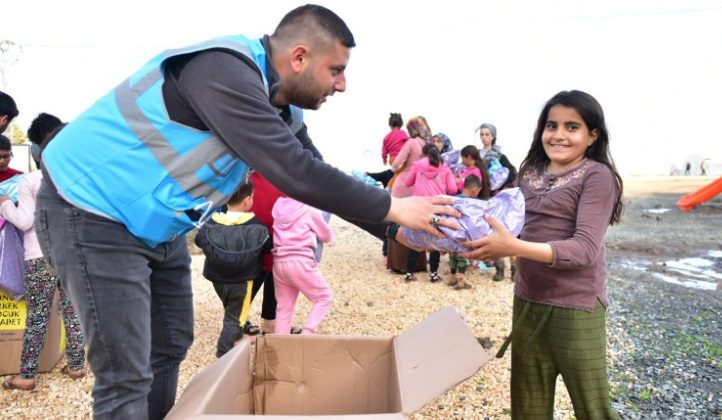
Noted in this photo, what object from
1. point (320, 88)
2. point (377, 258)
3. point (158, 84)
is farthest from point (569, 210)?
point (377, 258)

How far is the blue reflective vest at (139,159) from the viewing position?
1.45 metres

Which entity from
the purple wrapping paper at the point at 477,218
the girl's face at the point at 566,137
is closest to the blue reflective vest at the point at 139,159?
the purple wrapping paper at the point at 477,218

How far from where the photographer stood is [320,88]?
168 cm

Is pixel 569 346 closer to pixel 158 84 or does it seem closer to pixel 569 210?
pixel 569 210

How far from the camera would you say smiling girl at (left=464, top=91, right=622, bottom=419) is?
2070mm

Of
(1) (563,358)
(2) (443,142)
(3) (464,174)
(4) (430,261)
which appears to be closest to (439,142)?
(2) (443,142)

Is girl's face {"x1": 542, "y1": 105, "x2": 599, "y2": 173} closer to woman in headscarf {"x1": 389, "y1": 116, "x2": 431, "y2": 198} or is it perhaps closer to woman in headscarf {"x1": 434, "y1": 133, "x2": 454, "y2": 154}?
woman in headscarf {"x1": 389, "y1": 116, "x2": 431, "y2": 198}

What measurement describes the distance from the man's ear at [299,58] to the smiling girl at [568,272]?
1.09 metres

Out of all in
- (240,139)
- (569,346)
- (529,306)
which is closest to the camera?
(240,139)

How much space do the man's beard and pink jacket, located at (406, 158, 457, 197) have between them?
4.56m

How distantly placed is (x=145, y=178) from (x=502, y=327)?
3910 mm

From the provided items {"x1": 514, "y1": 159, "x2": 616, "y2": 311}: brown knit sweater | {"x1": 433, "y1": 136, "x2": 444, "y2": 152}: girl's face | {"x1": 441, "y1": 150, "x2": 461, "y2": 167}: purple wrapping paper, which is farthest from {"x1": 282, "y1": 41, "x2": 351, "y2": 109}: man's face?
{"x1": 433, "y1": 136, "x2": 444, "y2": 152}: girl's face

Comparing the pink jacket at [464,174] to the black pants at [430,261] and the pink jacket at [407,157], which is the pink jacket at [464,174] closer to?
the pink jacket at [407,157]

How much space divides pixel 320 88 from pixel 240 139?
15.6 inches
